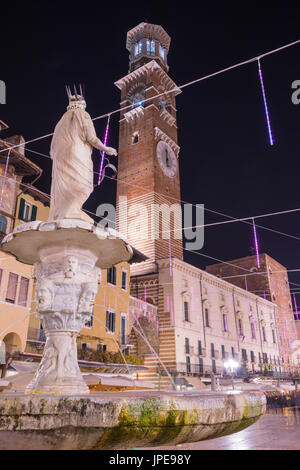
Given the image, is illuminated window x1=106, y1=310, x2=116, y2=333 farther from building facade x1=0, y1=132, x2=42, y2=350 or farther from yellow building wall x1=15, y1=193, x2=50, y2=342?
building facade x1=0, y1=132, x2=42, y2=350

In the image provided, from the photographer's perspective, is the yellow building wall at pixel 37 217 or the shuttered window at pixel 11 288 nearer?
the shuttered window at pixel 11 288

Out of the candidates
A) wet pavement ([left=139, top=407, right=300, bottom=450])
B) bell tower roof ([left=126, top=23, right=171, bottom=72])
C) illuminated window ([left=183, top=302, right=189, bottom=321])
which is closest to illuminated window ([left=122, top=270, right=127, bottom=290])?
illuminated window ([left=183, top=302, right=189, bottom=321])

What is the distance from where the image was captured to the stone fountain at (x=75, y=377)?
9.89ft

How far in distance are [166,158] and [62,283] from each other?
38201 millimetres

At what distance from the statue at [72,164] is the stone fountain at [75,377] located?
0.06ft

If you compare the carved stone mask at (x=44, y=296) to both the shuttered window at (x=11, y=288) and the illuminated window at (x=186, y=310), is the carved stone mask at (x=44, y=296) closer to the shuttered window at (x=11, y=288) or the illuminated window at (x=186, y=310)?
the shuttered window at (x=11, y=288)

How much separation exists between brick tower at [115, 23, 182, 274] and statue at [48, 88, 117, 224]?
83.5 ft

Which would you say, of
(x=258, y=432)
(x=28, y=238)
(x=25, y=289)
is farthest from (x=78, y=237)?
(x=25, y=289)

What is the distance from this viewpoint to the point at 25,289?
17.5 m

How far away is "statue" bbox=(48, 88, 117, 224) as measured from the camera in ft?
21.7

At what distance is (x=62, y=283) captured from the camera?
6.11m

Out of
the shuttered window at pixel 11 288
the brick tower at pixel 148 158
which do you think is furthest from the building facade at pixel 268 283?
the shuttered window at pixel 11 288

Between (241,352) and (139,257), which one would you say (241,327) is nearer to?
(241,352)

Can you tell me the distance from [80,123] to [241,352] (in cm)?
3579
